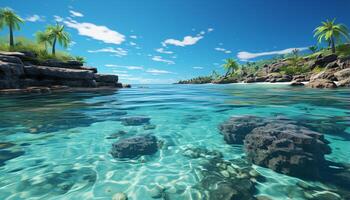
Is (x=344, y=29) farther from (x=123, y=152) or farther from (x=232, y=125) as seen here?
(x=123, y=152)

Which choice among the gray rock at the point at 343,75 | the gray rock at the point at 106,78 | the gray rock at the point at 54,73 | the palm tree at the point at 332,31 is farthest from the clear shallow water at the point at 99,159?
the palm tree at the point at 332,31

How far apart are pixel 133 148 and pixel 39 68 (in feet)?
84.3

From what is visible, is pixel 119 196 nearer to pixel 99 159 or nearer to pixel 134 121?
pixel 99 159

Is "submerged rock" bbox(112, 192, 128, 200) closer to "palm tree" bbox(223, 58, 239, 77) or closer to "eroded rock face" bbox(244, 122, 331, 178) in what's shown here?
"eroded rock face" bbox(244, 122, 331, 178)

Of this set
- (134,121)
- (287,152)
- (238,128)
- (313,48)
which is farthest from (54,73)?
(313,48)

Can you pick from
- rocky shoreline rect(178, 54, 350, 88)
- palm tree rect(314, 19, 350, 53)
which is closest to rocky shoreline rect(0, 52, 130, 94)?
rocky shoreline rect(178, 54, 350, 88)

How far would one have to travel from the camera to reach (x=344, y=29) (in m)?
55.6

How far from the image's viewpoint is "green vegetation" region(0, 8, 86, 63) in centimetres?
3087

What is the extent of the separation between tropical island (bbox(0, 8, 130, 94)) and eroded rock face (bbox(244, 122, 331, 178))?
2166cm

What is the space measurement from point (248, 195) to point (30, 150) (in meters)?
5.55

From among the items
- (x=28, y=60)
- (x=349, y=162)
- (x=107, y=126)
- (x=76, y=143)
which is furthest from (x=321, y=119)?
(x=28, y=60)

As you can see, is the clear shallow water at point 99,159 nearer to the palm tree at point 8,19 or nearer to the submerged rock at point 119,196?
the submerged rock at point 119,196

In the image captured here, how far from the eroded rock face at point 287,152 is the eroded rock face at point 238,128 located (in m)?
0.79

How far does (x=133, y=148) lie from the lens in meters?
5.21
